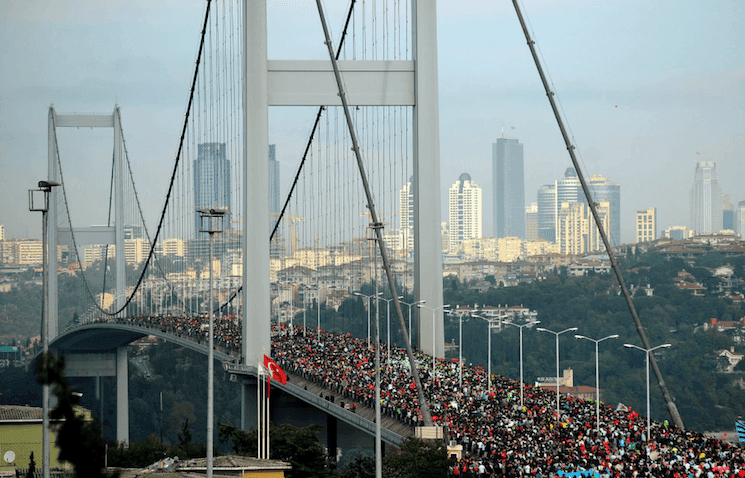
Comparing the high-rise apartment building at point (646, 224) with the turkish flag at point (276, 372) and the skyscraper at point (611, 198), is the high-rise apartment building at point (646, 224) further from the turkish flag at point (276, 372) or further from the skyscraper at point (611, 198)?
the turkish flag at point (276, 372)

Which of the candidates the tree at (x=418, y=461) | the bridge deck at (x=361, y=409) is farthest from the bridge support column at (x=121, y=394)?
the tree at (x=418, y=461)

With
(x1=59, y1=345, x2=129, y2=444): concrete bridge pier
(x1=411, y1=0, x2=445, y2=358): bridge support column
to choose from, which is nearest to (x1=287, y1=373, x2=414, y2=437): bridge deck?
(x1=411, y1=0, x2=445, y2=358): bridge support column

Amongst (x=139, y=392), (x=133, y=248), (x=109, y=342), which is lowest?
(x=139, y=392)

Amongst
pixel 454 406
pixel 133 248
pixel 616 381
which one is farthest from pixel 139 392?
pixel 454 406

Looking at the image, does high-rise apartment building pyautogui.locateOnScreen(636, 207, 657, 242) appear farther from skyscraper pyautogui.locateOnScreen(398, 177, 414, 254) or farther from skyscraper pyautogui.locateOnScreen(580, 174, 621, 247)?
skyscraper pyautogui.locateOnScreen(398, 177, 414, 254)

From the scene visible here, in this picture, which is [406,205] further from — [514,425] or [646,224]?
[646,224]

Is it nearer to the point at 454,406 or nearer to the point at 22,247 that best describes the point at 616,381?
the point at 454,406
